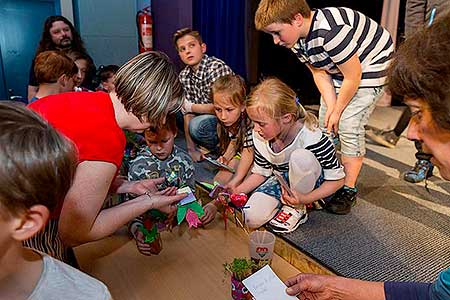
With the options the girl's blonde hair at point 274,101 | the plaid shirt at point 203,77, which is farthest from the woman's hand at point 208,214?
the plaid shirt at point 203,77

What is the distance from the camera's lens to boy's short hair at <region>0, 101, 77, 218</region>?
506 millimetres

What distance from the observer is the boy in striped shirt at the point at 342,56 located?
1518 mm

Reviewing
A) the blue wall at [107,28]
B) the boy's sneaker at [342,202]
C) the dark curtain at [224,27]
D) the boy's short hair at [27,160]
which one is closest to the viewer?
the boy's short hair at [27,160]

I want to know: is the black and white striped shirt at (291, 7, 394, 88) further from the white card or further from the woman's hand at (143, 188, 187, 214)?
the white card

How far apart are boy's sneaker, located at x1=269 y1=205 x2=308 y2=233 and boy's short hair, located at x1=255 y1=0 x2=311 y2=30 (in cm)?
75

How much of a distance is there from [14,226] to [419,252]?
129 cm

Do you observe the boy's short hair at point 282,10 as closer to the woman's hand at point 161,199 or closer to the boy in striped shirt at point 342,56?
the boy in striped shirt at point 342,56

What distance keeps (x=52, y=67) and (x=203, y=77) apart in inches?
34.7

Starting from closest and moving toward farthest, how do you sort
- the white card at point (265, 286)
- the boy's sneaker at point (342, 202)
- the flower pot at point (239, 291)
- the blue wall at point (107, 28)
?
the white card at point (265, 286) < the flower pot at point (239, 291) < the boy's sneaker at point (342, 202) < the blue wall at point (107, 28)

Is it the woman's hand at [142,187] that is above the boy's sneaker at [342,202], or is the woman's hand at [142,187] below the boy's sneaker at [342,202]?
above

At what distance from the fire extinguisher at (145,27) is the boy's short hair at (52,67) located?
1471 millimetres

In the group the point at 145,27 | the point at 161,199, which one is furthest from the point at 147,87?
the point at 145,27

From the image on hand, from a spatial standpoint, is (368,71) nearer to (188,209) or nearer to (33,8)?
(188,209)

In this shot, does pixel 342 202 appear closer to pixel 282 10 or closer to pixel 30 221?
pixel 282 10
